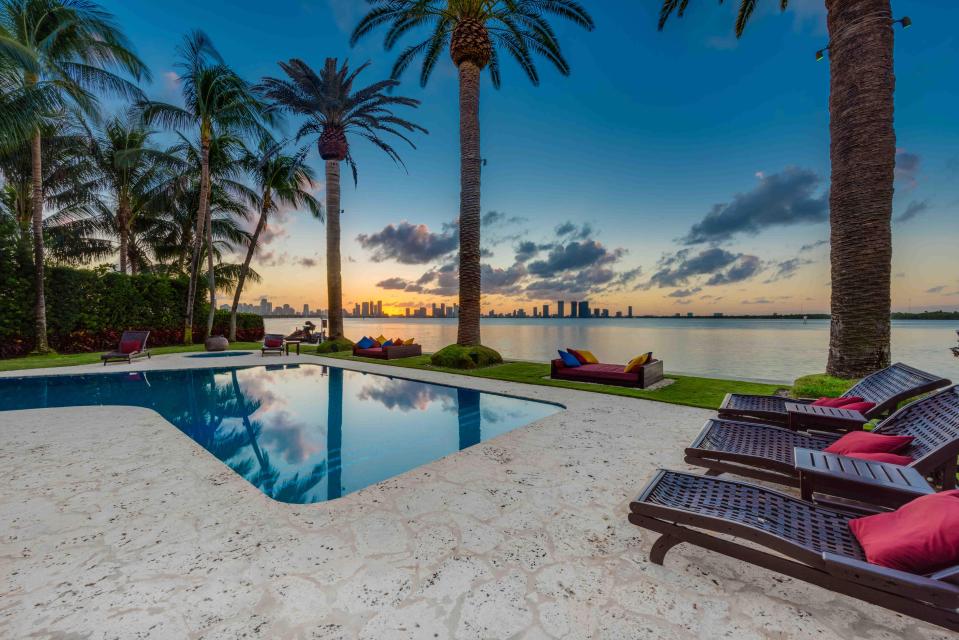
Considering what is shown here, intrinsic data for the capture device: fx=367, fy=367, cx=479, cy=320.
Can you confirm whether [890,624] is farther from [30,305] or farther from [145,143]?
[145,143]

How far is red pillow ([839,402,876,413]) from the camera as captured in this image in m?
4.42

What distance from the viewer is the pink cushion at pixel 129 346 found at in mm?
13477

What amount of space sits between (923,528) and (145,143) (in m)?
30.9

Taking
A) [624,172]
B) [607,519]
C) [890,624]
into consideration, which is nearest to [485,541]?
[607,519]

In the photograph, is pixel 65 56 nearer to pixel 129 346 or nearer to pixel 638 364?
pixel 129 346

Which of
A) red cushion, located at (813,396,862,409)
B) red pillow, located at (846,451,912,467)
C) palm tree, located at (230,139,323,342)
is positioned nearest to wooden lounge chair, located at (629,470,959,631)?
red pillow, located at (846,451,912,467)

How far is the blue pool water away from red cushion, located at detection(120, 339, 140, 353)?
2.61 metres

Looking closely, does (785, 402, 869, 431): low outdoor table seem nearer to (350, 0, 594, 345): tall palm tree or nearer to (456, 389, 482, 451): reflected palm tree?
(456, 389, 482, 451): reflected palm tree

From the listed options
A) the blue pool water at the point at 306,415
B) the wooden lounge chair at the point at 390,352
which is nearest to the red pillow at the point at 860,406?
the blue pool water at the point at 306,415

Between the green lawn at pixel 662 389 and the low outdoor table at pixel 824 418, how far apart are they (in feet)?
8.51

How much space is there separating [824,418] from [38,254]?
23.7 m

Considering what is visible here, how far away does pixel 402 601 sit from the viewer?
231 cm

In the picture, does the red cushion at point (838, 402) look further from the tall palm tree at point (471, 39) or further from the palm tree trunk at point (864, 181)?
the tall palm tree at point (471, 39)

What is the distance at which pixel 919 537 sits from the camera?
74.7 inches
